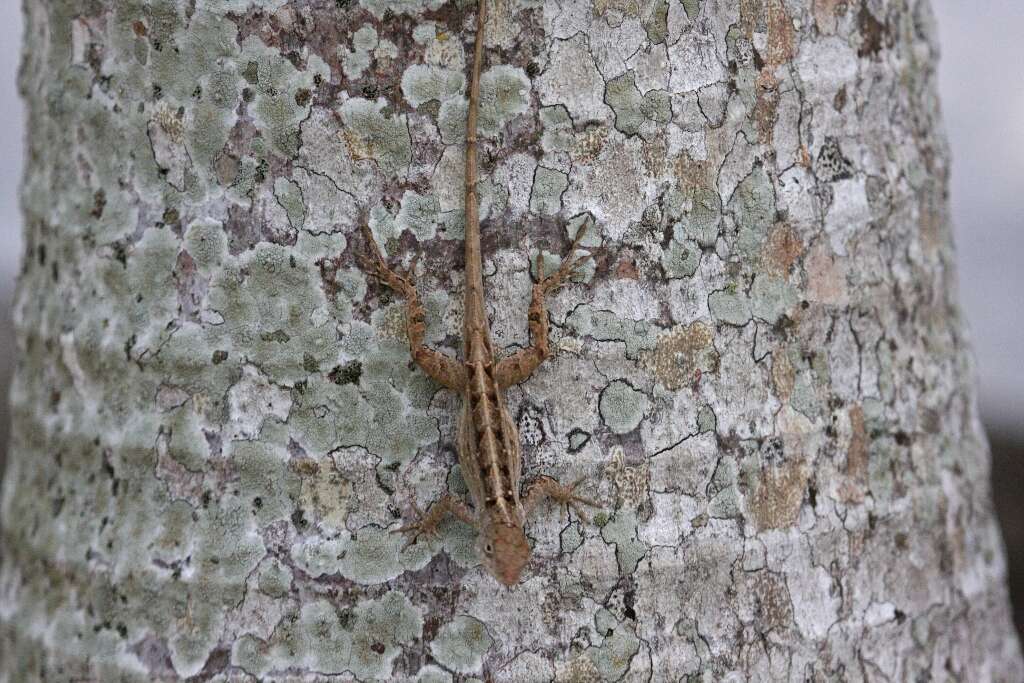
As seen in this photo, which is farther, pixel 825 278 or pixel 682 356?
pixel 825 278

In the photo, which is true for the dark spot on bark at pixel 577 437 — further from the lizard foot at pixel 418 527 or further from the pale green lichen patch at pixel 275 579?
the pale green lichen patch at pixel 275 579

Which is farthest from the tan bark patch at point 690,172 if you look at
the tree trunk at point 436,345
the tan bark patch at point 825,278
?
the tan bark patch at point 825,278

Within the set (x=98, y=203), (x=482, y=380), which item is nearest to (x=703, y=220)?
(x=482, y=380)

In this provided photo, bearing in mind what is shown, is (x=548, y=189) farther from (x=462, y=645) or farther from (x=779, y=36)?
(x=462, y=645)

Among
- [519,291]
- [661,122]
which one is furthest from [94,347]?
[661,122]

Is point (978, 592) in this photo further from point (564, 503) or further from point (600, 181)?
point (600, 181)
